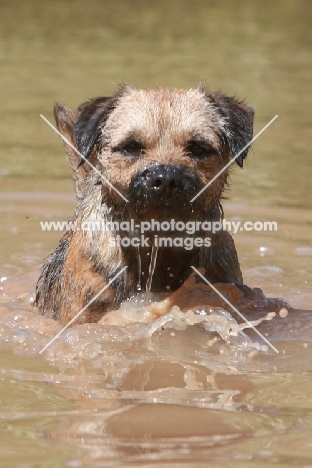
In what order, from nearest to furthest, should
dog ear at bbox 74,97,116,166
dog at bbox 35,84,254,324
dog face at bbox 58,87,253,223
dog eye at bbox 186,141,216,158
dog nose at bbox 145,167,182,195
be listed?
dog nose at bbox 145,167,182,195 < dog face at bbox 58,87,253,223 < dog at bbox 35,84,254,324 < dog eye at bbox 186,141,216,158 < dog ear at bbox 74,97,116,166

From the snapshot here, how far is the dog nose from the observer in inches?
224

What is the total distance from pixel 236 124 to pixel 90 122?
99 cm

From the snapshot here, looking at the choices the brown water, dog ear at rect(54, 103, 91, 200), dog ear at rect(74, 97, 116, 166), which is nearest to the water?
the brown water

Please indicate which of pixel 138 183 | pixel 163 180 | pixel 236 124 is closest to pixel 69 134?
pixel 236 124

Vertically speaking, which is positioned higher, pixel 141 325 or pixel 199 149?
pixel 199 149

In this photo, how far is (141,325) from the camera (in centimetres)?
627

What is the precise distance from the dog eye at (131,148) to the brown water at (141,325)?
3.73 feet

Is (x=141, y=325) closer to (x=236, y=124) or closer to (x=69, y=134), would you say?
(x=236, y=124)

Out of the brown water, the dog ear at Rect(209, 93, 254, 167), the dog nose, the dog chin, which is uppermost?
the dog ear at Rect(209, 93, 254, 167)

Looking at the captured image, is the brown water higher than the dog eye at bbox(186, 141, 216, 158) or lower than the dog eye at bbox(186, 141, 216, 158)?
lower

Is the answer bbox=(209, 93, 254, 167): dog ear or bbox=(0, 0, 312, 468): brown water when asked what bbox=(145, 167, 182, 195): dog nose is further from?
bbox=(0, 0, 312, 468): brown water

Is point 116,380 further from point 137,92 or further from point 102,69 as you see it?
point 102,69

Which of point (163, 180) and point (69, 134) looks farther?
point (69, 134)

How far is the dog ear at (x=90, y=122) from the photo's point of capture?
20.7ft
